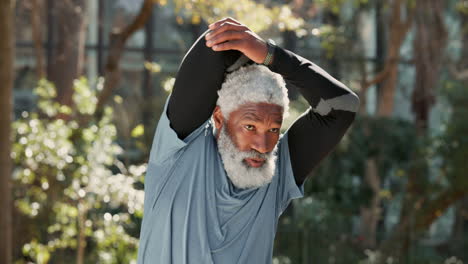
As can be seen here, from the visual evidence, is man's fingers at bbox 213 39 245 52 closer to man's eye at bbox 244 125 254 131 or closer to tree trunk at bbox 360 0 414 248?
man's eye at bbox 244 125 254 131

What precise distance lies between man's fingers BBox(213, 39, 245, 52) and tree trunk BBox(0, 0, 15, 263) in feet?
9.97

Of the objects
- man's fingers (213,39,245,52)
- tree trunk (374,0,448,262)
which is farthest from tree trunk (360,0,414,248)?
man's fingers (213,39,245,52)

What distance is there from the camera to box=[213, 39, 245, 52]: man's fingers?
7.82ft

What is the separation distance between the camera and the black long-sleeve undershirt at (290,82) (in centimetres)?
250

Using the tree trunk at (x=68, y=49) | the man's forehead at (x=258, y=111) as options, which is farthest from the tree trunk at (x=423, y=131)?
the man's forehead at (x=258, y=111)

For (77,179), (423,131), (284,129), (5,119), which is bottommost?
(77,179)

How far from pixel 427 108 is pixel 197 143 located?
26.8 feet

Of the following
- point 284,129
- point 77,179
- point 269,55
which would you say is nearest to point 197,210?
point 269,55

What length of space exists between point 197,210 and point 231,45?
573 mm

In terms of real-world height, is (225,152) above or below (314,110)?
below

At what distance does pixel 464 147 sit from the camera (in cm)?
951

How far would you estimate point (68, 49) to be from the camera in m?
8.12

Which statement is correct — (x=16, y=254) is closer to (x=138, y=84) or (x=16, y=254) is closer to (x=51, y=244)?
(x=51, y=244)

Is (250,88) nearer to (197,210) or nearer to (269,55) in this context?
(269,55)
